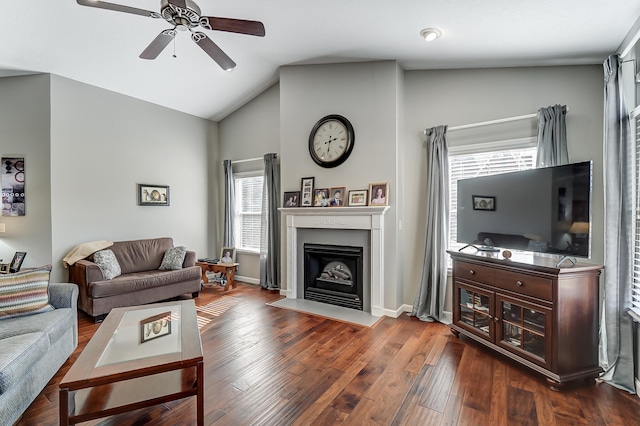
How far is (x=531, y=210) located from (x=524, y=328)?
987mm

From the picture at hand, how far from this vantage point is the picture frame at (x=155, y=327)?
213 centimetres

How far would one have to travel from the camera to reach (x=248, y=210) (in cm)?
569

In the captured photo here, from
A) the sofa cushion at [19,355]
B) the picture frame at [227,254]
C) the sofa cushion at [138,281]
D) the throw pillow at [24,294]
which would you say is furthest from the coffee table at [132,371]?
the picture frame at [227,254]

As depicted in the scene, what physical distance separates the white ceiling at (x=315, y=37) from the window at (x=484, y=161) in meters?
0.87

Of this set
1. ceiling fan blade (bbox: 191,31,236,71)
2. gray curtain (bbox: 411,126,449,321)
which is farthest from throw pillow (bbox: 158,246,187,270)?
gray curtain (bbox: 411,126,449,321)

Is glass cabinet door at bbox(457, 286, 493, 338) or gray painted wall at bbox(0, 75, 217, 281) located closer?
glass cabinet door at bbox(457, 286, 493, 338)

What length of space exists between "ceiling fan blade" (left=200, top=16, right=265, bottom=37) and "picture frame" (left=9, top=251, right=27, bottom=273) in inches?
147

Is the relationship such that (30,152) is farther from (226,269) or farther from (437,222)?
(437,222)

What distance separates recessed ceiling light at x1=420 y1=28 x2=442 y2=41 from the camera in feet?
9.35

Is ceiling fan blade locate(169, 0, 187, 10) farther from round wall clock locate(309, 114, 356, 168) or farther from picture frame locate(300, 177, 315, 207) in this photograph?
picture frame locate(300, 177, 315, 207)

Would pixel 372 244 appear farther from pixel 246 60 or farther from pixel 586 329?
pixel 246 60

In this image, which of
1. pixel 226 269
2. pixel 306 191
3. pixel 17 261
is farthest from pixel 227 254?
pixel 17 261

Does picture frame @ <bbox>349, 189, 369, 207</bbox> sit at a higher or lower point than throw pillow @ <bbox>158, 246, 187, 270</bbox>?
higher

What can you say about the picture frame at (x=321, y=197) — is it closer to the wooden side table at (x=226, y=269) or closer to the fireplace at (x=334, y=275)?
the fireplace at (x=334, y=275)
